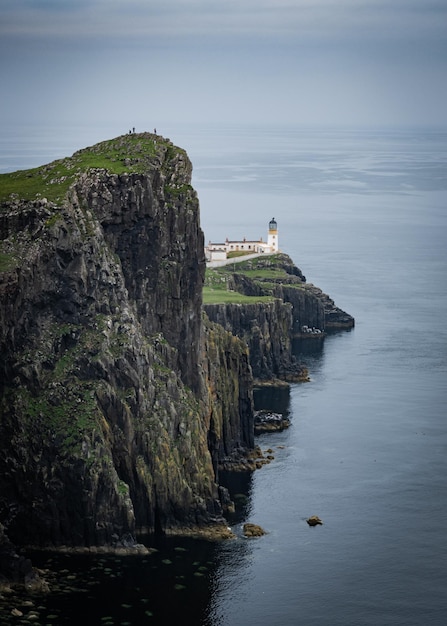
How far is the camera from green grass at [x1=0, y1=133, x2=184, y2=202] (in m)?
134

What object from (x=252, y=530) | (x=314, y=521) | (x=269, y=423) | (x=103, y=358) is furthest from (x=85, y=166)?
(x=269, y=423)

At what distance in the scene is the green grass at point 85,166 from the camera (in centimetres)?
13375

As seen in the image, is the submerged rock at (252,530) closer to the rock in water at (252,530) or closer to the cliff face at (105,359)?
the rock in water at (252,530)

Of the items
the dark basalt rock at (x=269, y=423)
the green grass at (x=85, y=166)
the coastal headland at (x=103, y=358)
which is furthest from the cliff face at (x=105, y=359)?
the dark basalt rock at (x=269, y=423)

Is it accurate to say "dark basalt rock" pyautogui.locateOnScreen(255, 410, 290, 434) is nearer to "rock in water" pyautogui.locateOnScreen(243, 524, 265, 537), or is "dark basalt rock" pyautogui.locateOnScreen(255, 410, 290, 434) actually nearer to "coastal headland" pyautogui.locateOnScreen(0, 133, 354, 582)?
"coastal headland" pyautogui.locateOnScreen(0, 133, 354, 582)

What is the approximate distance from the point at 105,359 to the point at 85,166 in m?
19.6

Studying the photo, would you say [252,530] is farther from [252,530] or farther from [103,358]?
[103,358]

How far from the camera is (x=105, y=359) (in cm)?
12812

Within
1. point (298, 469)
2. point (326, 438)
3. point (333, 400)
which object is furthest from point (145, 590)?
point (333, 400)

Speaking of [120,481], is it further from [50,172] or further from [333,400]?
[333,400]

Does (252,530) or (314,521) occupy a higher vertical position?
(314,521)

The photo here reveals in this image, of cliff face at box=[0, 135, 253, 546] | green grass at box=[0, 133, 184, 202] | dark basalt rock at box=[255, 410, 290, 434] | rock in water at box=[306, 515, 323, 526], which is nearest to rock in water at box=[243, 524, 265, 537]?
cliff face at box=[0, 135, 253, 546]

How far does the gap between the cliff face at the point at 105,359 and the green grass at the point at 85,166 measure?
0.38m

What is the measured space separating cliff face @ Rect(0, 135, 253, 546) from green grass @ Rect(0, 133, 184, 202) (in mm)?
382
